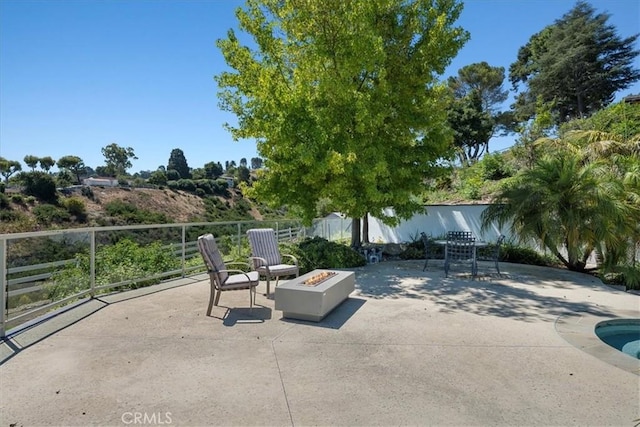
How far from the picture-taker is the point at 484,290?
20.3ft

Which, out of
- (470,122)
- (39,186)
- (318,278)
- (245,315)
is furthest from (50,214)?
(470,122)

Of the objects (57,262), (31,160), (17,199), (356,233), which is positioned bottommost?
(57,262)

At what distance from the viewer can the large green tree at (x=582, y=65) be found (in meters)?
25.9

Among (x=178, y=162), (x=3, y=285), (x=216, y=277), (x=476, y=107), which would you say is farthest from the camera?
(x=178, y=162)

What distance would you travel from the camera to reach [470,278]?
284 inches

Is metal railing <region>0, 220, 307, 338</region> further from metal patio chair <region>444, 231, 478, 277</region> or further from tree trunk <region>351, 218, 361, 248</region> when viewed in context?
metal patio chair <region>444, 231, 478, 277</region>

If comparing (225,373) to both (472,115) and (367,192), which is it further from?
(472,115)

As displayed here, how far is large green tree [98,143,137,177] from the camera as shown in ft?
208

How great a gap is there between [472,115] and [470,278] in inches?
938

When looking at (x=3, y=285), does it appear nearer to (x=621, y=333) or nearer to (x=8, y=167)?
(x=621, y=333)

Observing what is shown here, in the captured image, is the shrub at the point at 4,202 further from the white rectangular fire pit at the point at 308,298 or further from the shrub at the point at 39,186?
the white rectangular fire pit at the point at 308,298

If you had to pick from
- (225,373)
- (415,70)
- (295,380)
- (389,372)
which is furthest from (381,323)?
(415,70)

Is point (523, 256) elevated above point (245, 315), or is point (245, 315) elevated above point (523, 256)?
point (523, 256)

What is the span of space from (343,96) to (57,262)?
20.6 feet
